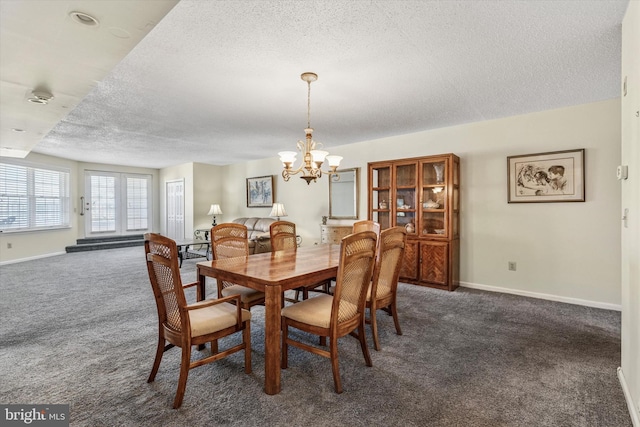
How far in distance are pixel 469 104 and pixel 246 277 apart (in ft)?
10.6

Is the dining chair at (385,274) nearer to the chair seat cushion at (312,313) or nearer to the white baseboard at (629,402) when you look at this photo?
the chair seat cushion at (312,313)

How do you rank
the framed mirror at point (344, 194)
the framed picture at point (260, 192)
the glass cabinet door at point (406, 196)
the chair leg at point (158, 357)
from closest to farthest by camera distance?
the chair leg at point (158, 357), the glass cabinet door at point (406, 196), the framed mirror at point (344, 194), the framed picture at point (260, 192)

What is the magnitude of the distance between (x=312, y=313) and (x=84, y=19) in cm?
223

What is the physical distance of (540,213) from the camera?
389 centimetres

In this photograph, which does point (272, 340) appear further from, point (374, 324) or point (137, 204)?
point (137, 204)

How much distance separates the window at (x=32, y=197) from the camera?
636 cm

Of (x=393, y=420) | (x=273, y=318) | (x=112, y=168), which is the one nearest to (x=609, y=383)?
(x=393, y=420)

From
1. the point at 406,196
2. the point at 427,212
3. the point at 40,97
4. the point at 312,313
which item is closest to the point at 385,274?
the point at 312,313

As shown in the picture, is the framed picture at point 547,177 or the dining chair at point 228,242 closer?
the dining chair at point 228,242

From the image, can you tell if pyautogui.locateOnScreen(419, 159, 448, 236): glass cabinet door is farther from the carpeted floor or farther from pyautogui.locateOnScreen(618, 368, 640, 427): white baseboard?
pyautogui.locateOnScreen(618, 368, 640, 427): white baseboard

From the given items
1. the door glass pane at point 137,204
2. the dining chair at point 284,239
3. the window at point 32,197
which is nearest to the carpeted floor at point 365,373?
the dining chair at point 284,239

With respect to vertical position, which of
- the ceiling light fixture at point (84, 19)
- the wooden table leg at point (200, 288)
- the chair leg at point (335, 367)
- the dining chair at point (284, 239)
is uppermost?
the ceiling light fixture at point (84, 19)

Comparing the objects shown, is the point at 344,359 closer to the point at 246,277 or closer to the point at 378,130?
the point at 246,277

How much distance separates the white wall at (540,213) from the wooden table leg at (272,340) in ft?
11.5
